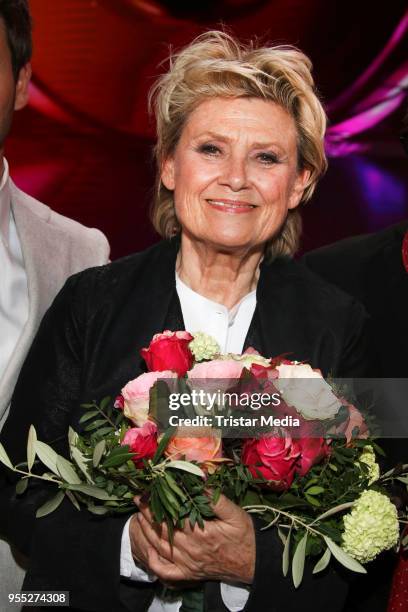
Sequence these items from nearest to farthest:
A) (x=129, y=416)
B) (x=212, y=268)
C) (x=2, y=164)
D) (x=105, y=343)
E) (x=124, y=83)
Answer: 1. (x=129, y=416)
2. (x=105, y=343)
3. (x=212, y=268)
4. (x=2, y=164)
5. (x=124, y=83)

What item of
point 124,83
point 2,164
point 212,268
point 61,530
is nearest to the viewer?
point 61,530

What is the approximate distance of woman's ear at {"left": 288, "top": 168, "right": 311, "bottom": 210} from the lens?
2.34 metres

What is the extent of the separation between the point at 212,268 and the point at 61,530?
2.37 feet

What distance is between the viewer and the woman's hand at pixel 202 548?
5.95 feet

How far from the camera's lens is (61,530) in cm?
201

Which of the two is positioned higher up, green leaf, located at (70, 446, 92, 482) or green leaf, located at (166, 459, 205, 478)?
green leaf, located at (166, 459, 205, 478)

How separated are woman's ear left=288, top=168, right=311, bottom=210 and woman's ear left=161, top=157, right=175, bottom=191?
30 cm

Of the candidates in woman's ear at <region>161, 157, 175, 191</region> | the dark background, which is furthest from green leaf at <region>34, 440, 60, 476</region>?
the dark background

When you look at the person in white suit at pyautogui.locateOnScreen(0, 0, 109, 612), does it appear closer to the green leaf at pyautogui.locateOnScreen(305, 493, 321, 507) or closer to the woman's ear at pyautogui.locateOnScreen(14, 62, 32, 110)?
the woman's ear at pyautogui.locateOnScreen(14, 62, 32, 110)

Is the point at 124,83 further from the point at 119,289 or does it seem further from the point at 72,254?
the point at 119,289

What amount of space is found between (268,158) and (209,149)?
0.14m

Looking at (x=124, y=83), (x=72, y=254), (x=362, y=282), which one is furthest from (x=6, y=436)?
(x=124, y=83)

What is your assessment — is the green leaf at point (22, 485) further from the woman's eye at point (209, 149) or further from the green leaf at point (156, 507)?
the woman's eye at point (209, 149)

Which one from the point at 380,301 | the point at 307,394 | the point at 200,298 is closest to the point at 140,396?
the point at 307,394
